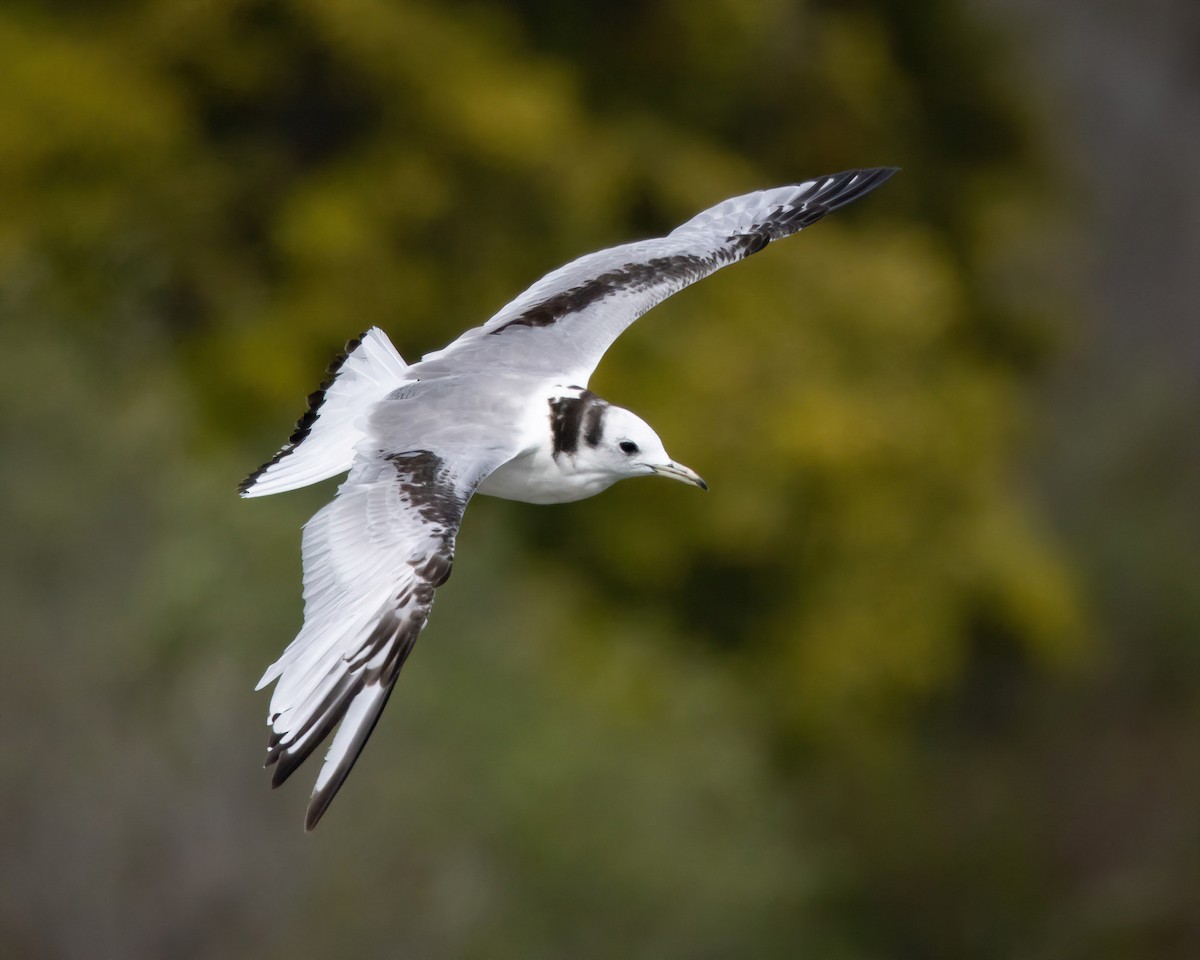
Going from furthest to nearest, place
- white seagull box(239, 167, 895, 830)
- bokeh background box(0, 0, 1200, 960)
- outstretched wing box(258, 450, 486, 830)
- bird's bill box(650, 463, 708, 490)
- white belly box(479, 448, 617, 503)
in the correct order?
bokeh background box(0, 0, 1200, 960) → bird's bill box(650, 463, 708, 490) → white belly box(479, 448, 617, 503) → white seagull box(239, 167, 895, 830) → outstretched wing box(258, 450, 486, 830)

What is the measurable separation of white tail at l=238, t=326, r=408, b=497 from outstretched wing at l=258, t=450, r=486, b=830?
0.17m

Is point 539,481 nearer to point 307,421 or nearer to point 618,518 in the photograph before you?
point 307,421

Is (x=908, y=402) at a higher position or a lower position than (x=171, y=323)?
higher

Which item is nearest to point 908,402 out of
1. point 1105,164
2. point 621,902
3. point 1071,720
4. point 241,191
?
point 1071,720

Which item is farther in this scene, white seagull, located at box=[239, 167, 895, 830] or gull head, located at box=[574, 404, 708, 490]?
gull head, located at box=[574, 404, 708, 490]

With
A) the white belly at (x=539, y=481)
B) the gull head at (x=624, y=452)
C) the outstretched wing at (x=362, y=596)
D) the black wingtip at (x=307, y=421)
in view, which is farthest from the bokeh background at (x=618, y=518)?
the outstretched wing at (x=362, y=596)

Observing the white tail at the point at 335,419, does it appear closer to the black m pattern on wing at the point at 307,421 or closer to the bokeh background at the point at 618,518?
the black m pattern on wing at the point at 307,421

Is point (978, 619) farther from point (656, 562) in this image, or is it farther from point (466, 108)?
point (466, 108)

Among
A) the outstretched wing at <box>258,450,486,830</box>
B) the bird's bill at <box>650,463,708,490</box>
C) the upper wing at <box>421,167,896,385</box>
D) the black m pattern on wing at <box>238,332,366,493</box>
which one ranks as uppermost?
the upper wing at <box>421,167,896,385</box>

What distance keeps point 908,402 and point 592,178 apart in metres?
2.95

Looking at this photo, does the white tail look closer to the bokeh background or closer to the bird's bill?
the bird's bill

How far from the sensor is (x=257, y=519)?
29.1 ft

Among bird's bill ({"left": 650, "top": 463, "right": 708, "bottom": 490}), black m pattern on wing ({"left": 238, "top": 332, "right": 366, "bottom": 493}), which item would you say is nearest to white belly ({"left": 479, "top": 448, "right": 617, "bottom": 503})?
→ bird's bill ({"left": 650, "top": 463, "right": 708, "bottom": 490})

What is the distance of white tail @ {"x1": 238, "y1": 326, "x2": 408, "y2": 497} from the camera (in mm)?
5262
